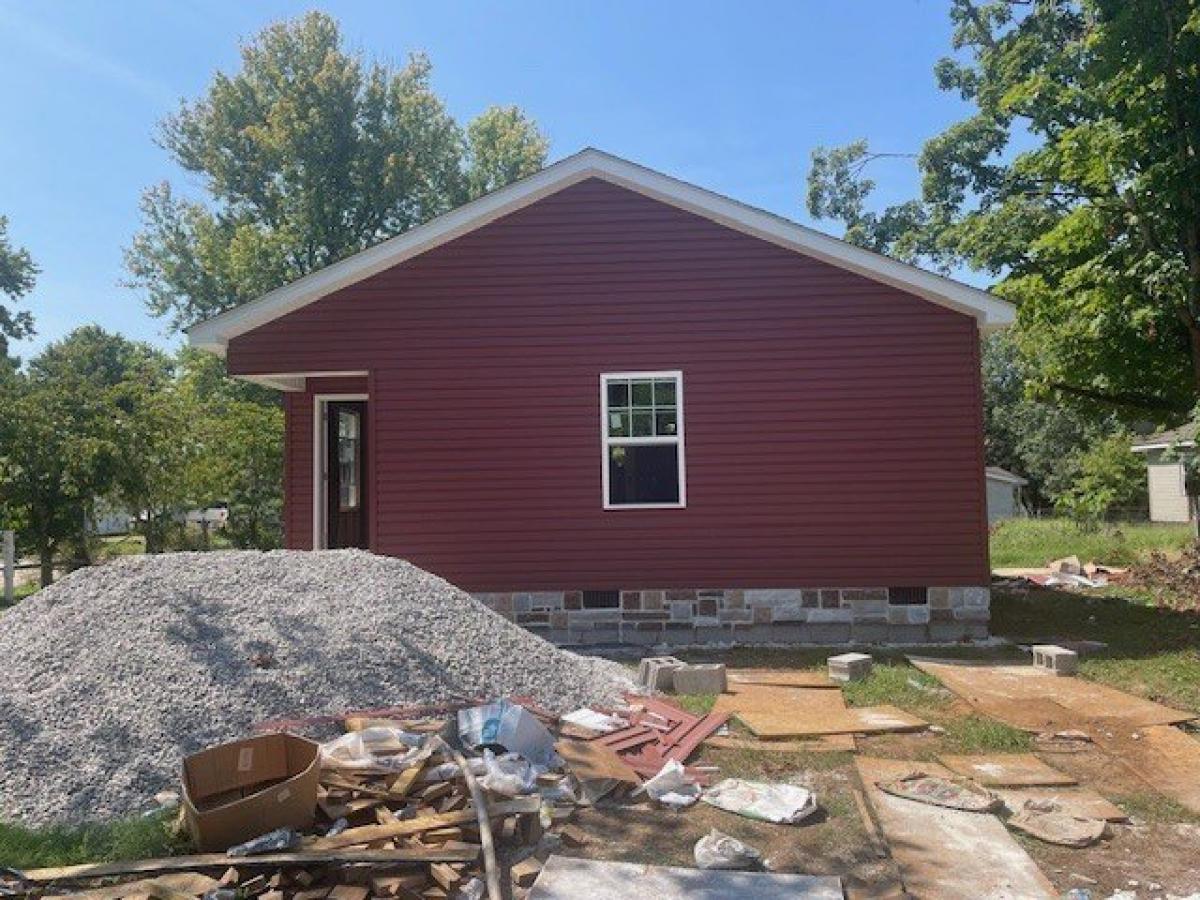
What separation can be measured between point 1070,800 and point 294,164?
3012 cm

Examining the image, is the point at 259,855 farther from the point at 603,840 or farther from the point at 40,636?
the point at 40,636

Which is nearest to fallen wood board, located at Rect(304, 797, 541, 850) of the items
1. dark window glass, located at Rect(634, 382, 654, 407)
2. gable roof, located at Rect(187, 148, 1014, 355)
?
dark window glass, located at Rect(634, 382, 654, 407)

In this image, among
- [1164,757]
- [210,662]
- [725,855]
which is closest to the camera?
[725,855]

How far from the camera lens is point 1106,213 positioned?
11.6 metres

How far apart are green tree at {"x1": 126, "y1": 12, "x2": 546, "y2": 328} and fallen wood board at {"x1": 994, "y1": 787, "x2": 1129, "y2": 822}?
2765cm

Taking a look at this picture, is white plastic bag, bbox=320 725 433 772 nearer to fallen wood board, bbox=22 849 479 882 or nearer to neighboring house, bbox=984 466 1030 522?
fallen wood board, bbox=22 849 479 882

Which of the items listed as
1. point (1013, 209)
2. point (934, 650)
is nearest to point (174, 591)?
point (934, 650)

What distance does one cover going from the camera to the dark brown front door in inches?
416

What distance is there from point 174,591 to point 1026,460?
130 ft

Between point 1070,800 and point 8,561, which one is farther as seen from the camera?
point 8,561

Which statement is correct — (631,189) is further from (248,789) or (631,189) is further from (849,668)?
(248,789)

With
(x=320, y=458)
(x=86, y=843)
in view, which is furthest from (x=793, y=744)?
(x=320, y=458)

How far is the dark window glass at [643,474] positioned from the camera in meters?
9.11

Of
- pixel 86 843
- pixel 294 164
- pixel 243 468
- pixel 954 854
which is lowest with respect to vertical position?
pixel 954 854
